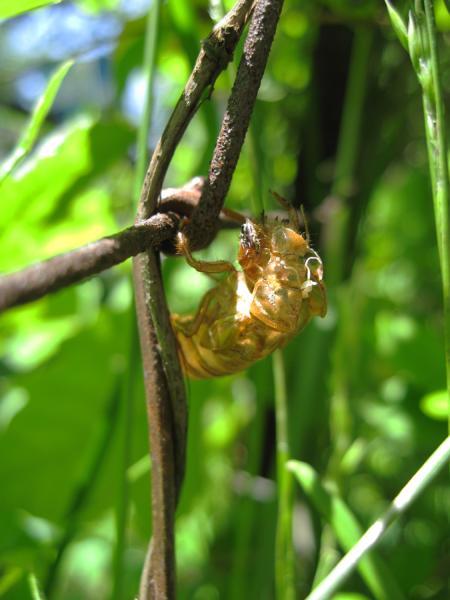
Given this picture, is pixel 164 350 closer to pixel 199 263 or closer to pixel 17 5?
pixel 199 263

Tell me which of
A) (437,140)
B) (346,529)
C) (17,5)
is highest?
(17,5)

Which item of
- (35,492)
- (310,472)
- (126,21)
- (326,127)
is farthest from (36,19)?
(310,472)

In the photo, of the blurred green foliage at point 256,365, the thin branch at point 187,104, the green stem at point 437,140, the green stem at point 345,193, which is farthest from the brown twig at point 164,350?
the green stem at point 345,193

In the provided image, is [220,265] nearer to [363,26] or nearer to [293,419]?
[293,419]

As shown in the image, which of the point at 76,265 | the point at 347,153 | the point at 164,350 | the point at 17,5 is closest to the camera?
the point at 76,265

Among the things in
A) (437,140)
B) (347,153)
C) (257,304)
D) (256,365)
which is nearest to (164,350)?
(257,304)

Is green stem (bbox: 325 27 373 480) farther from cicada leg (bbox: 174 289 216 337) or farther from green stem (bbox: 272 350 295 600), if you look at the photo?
cicada leg (bbox: 174 289 216 337)
